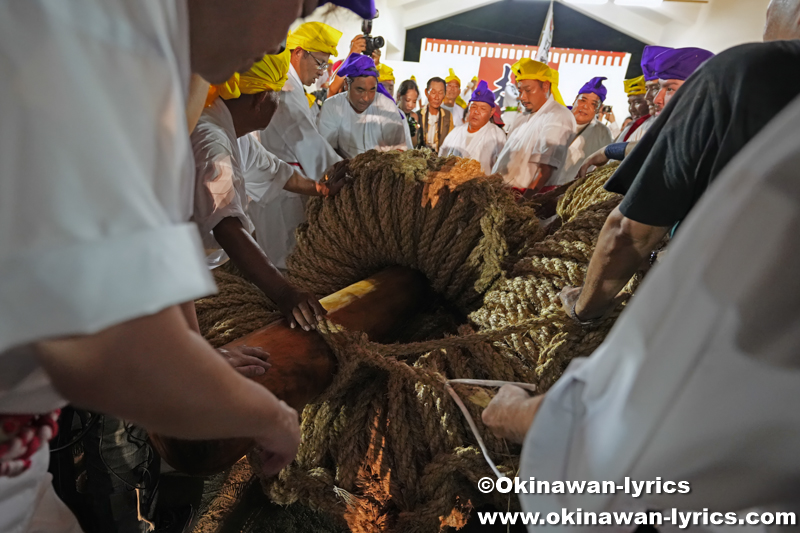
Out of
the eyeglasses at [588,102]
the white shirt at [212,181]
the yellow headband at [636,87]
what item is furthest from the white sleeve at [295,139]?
the yellow headband at [636,87]

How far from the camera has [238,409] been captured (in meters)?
0.33

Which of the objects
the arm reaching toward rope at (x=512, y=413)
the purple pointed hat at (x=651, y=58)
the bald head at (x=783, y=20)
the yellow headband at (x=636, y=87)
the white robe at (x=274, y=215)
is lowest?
the white robe at (x=274, y=215)

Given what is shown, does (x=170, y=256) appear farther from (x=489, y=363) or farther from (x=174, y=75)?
(x=489, y=363)

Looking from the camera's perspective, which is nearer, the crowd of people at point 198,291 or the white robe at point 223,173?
the crowd of people at point 198,291

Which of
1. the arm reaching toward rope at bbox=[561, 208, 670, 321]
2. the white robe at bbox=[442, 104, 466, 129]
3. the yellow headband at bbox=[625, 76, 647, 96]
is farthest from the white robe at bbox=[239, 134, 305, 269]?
the white robe at bbox=[442, 104, 466, 129]

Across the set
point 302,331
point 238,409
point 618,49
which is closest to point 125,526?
point 302,331

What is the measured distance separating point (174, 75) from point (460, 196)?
2.64 feet

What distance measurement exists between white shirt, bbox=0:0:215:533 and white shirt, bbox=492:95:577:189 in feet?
8.18

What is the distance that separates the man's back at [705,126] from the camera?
506 millimetres

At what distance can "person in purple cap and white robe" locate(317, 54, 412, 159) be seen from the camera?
281 cm

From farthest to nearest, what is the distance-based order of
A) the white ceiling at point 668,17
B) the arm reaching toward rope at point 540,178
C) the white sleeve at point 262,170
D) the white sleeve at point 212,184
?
the white ceiling at point 668,17
the arm reaching toward rope at point 540,178
the white sleeve at point 262,170
the white sleeve at point 212,184

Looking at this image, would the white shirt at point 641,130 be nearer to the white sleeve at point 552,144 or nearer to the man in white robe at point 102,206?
the white sleeve at point 552,144

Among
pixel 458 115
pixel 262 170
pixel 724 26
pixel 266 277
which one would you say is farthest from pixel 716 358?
pixel 724 26

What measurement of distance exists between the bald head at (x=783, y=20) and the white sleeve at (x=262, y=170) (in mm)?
1181
